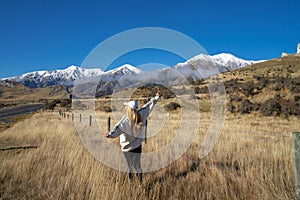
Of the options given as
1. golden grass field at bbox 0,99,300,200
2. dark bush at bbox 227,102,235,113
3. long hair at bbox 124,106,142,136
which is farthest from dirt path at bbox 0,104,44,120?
long hair at bbox 124,106,142,136

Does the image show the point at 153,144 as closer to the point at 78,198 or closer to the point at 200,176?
the point at 200,176

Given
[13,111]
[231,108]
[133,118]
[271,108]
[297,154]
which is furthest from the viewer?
[13,111]

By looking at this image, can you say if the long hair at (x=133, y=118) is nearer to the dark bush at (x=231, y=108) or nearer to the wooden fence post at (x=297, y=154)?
the wooden fence post at (x=297, y=154)

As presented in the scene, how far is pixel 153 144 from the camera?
7840 mm

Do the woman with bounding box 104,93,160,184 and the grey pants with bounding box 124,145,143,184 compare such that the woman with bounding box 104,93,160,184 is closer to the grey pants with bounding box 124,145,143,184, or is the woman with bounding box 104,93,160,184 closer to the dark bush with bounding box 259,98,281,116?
the grey pants with bounding box 124,145,143,184

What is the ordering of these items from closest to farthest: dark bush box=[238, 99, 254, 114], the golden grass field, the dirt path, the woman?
the golden grass field < the woman < dark bush box=[238, 99, 254, 114] < the dirt path

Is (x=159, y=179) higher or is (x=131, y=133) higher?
(x=131, y=133)

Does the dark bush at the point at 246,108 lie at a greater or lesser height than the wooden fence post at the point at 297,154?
greater

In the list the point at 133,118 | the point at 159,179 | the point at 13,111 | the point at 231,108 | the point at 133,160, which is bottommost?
the point at 13,111

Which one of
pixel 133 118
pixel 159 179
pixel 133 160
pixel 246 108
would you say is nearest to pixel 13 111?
pixel 246 108

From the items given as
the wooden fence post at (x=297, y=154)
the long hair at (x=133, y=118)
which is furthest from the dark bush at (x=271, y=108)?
the wooden fence post at (x=297, y=154)

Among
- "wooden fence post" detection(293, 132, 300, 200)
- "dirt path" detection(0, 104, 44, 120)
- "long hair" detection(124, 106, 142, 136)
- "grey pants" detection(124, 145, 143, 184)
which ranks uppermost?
"long hair" detection(124, 106, 142, 136)

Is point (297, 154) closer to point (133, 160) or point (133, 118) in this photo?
point (133, 118)

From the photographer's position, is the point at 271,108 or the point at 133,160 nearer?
the point at 133,160
